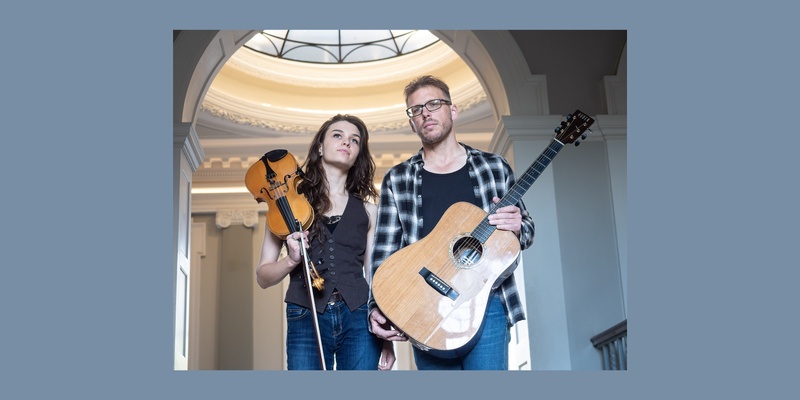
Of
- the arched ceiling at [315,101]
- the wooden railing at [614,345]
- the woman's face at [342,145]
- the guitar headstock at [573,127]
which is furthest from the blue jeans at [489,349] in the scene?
the arched ceiling at [315,101]

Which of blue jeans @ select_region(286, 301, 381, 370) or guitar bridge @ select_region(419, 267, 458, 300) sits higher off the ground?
guitar bridge @ select_region(419, 267, 458, 300)

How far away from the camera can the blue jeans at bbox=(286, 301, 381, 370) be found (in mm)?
3135

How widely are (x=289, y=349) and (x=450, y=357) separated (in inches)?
20.9

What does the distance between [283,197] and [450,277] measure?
64 centimetres

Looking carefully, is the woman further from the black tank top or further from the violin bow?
the black tank top

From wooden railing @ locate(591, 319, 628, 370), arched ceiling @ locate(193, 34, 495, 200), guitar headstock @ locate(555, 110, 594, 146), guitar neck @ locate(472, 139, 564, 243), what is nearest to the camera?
guitar neck @ locate(472, 139, 564, 243)

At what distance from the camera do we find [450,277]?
3188 millimetres

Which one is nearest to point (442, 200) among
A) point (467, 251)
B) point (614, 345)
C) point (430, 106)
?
point (467, 251)

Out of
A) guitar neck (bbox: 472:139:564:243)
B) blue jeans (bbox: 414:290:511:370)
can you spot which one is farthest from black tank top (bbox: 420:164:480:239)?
blue jeans (bbox: 414:290:511:370)

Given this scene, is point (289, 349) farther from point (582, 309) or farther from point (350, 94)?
point (350, 94)

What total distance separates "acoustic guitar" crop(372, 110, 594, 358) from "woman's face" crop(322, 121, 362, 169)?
1.45 ft

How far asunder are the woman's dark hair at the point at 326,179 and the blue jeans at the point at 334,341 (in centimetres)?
39

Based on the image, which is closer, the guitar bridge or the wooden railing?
the guitar bridge

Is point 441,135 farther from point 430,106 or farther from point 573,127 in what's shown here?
point 573,127
